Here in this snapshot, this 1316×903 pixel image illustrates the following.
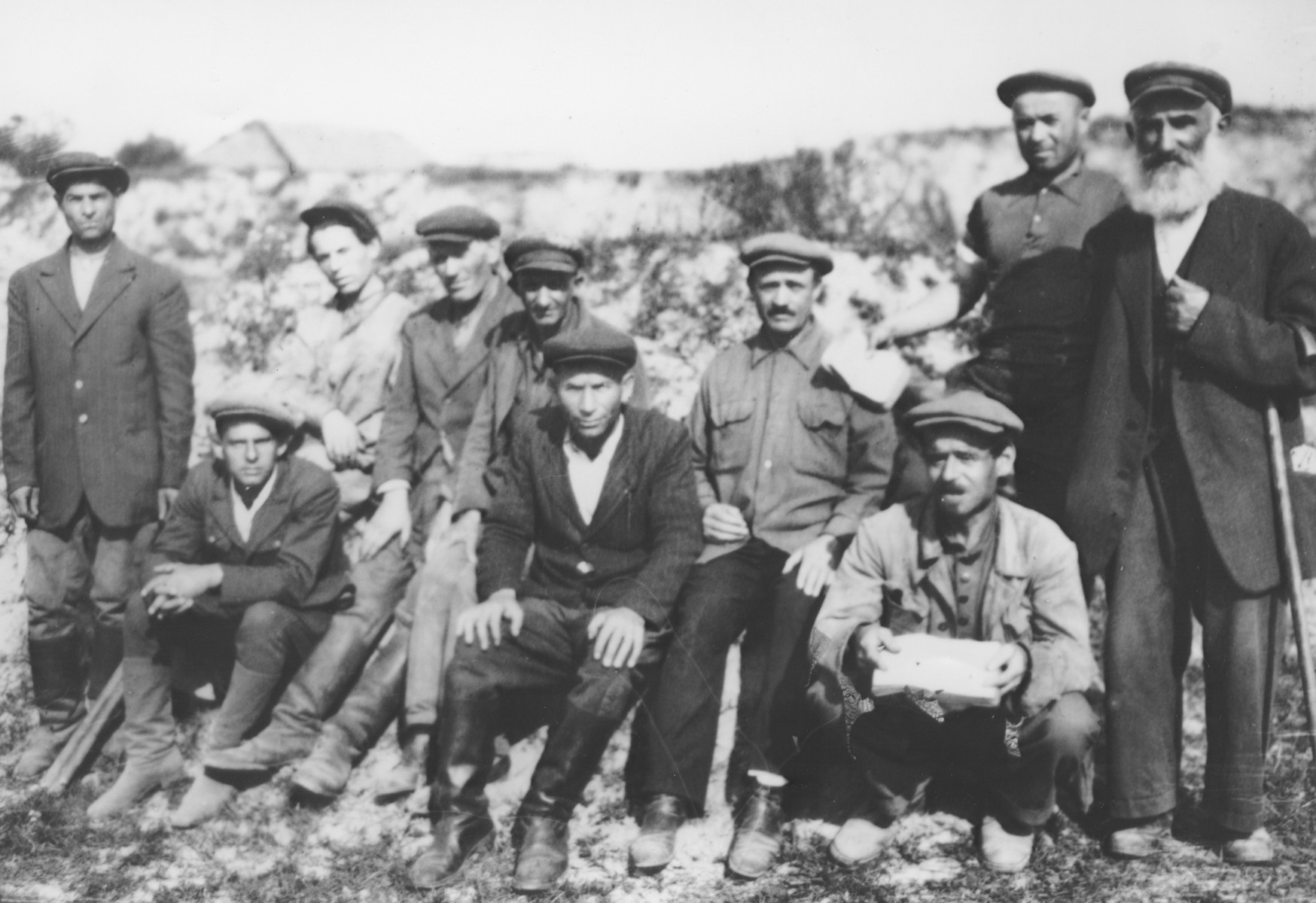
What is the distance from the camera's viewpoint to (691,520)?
425 cm

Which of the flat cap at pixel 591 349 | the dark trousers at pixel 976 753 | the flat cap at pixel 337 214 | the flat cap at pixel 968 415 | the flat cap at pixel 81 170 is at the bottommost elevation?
the dark trousers at pixel 976 753

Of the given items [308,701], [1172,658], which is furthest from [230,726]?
[1172,658]

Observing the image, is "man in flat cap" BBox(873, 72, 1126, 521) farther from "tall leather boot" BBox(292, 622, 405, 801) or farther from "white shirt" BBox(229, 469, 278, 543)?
"white shirt" BBox(229, 469, 278, 543)

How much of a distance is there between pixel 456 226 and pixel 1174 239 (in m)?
3.03

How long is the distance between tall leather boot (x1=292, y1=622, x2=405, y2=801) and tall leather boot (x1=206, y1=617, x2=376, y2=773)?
0.24 ft

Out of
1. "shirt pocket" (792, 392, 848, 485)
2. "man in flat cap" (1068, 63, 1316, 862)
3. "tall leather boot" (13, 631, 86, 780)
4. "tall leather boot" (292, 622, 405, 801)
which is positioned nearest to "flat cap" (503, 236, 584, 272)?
"shirt pocket" (792, 392, 848, 485)

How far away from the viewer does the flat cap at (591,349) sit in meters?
4.14

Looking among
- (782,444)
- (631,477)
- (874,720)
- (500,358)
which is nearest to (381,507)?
(500,358)

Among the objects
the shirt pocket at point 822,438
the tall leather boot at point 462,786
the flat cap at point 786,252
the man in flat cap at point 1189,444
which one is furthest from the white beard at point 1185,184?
the tall leather boot at point 462,786

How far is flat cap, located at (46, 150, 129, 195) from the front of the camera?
4969 millimetres

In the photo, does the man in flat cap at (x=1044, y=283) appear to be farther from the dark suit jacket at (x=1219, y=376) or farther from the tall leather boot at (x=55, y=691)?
the tall leather boot at (x=55, y=691)

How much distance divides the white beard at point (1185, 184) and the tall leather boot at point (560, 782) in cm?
272

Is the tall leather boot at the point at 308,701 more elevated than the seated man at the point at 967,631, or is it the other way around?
the seated man at the point at 967,631

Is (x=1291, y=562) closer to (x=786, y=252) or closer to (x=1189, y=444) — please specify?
(x=1189, y=444)
